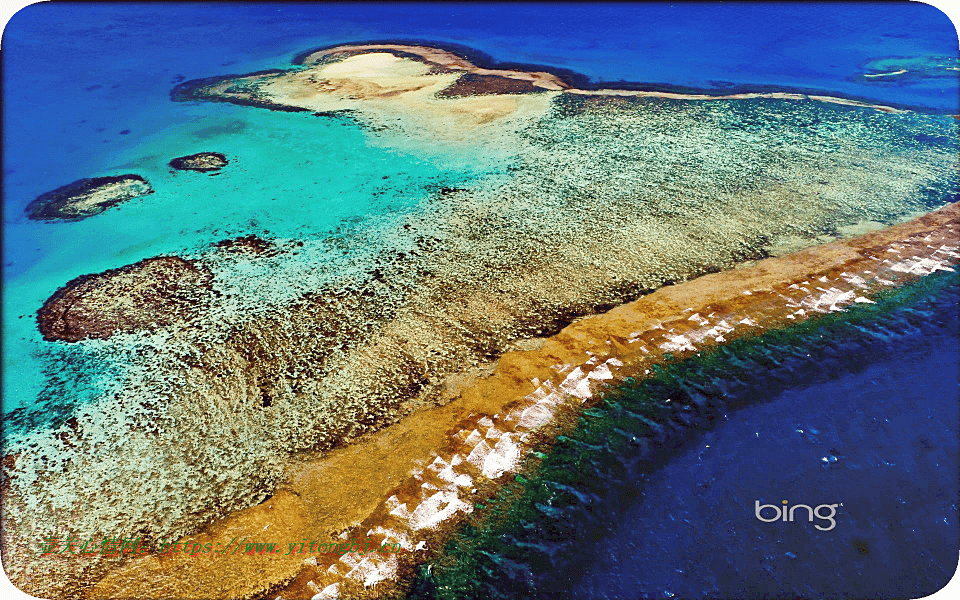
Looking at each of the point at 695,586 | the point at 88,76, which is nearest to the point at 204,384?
the point at 695,586

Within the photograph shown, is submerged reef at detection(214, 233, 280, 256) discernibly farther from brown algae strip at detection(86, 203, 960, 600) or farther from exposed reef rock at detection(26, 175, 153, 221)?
brown algae strip at detection(86, 203, 960, 600)

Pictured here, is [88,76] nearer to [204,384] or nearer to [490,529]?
[204,384]

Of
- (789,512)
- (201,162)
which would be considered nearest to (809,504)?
(789,512)

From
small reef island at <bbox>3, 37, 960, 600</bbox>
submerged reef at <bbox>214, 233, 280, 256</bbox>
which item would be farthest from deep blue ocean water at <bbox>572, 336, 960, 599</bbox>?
submerged reef at <bbox>214, 233, 280, 256</bbox>

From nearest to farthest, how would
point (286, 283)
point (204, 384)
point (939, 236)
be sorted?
point (204, 384)
point (286, 283)
point (939, 236)

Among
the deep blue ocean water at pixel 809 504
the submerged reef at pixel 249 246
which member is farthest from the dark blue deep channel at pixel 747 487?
the submerged reef at pixel 249 246

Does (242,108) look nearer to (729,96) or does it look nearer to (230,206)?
(230,206)
